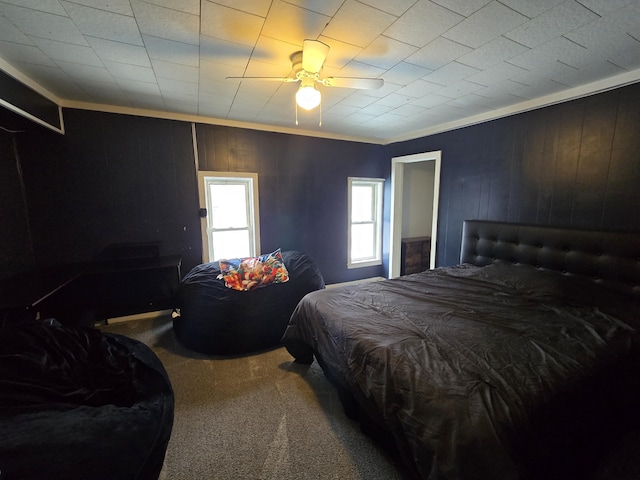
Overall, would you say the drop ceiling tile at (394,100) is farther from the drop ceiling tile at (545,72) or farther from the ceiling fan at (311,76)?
the drop ceiling tile at (545,72)

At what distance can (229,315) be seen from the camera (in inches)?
97.0

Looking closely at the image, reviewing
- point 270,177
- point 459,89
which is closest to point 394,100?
point 459,89

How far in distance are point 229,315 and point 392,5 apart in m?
2.56

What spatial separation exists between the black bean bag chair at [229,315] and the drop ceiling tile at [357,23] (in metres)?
2.12

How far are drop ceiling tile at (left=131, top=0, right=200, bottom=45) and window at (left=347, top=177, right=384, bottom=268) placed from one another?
3.22 meters

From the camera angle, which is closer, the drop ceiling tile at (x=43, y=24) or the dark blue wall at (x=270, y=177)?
the drop ceiling tile at (x=43, y=24)

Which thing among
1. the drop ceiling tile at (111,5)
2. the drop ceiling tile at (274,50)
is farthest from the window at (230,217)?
the drop ceiling tile at (111,5)

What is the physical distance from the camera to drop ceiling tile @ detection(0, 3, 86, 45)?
4.60ft

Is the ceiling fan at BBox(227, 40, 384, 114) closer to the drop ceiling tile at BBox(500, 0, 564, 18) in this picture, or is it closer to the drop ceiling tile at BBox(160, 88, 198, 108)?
the drop ceiling tile at BBox(500, 0, 564, 18)

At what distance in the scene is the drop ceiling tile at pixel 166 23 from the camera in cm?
138

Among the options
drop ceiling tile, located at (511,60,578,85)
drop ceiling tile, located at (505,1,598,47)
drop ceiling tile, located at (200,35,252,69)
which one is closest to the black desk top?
drop ceiling tile, located at (200,35,252,69)

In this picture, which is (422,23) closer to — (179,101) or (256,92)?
(256,92)

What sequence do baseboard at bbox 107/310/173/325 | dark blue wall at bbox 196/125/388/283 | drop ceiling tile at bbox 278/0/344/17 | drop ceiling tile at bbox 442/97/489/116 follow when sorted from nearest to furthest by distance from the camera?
drop ceiling tile at bbox 278/0/344/17
drop ceiling tile at bbox 442/97/489/116
baseboard at bbox 107/310/173/325
dark blue wall at bbox 196/125/388/283

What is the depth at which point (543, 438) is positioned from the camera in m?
1.04
